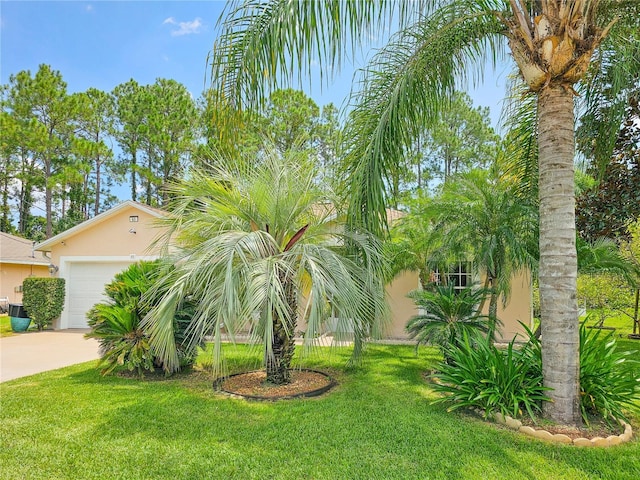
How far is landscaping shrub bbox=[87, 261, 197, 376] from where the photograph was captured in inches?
275

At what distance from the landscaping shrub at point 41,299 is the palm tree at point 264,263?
8649 mm

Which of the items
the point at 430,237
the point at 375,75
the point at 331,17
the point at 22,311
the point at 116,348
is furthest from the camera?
the point at 22,311

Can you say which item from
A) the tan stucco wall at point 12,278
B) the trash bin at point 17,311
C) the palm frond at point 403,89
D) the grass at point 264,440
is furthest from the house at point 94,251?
the palm frond at point 403,89

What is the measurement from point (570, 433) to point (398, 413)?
1935 mm

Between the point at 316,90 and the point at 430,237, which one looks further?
the point at 430,237

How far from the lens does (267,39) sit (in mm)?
4430

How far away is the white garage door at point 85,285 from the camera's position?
Answer: 13.9 metres

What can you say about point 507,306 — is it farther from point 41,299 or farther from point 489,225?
point 41,299

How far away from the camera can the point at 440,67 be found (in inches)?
230

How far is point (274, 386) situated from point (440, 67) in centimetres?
547

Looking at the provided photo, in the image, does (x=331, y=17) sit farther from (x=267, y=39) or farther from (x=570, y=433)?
(x=570, y=433)

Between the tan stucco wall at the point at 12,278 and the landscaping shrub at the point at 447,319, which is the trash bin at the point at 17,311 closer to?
the tan stucco wall at the point at 12,278

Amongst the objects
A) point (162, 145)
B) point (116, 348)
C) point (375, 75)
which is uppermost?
point (162, 145)

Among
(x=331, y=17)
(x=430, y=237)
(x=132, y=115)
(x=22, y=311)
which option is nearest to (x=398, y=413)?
(x=430, y=237)
